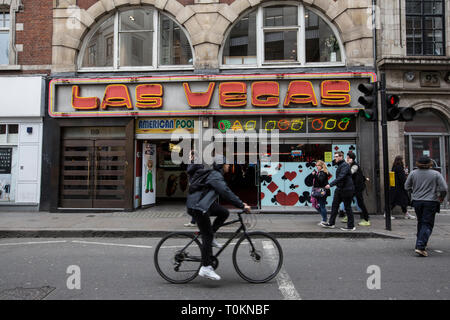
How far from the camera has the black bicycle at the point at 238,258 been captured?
454 centimetres

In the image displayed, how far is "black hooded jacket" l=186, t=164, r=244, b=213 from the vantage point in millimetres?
4461

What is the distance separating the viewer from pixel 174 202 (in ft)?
47.1

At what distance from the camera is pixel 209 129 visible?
1123 centimetres

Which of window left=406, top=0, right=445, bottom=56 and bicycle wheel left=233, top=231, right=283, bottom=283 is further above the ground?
window left=406, top=0, right=445, bottom=56

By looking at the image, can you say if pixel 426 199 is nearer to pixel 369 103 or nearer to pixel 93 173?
pixel 369 103

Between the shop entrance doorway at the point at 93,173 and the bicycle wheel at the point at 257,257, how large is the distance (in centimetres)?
784

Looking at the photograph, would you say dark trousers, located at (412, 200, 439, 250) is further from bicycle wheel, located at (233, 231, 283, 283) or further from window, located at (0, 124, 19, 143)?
window, located at (0, 124, 19, 143)

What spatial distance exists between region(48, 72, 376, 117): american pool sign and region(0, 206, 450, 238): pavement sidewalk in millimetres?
3453

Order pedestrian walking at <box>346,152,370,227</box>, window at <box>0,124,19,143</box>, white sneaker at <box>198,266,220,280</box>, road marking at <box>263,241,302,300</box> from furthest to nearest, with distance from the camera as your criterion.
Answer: window at <box>0,124,19,143</box> < pedestrian walking at <box>346,152,370,227</box> < white sneaker at <box>198,266,220,280</box> < road marking at <box>263,241,302,300</box>

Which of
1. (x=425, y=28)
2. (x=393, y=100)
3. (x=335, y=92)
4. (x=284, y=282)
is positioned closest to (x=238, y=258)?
(x=284, y=282)

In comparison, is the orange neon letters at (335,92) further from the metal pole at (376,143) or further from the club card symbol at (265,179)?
the club card symbol at (265,179)

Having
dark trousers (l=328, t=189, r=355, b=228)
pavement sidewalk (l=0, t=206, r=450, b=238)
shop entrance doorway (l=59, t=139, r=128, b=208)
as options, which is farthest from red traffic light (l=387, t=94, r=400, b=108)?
shop entrance doorway (l=59, t=139, r=128, b=208)

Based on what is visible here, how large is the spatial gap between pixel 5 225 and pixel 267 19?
10.3 meters

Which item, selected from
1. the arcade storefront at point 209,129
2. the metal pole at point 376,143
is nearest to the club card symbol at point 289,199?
the arcade storefront at point 209,129
